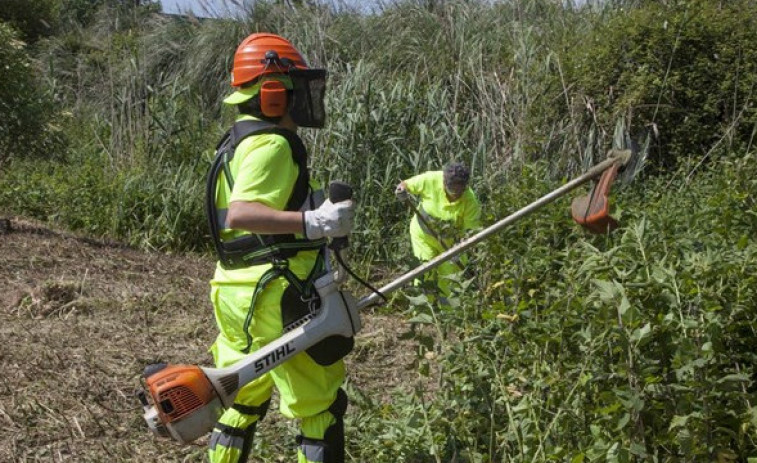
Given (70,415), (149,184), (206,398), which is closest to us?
(206,398)

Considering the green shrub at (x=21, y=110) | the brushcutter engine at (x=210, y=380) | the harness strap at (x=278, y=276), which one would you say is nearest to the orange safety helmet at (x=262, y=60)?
the harness strap at (x=278, y=276)

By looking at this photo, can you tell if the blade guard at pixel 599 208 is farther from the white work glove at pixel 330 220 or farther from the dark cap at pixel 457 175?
the dark cap at pixel 457 175

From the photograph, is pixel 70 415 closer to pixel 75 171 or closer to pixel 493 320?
pixel 493 320

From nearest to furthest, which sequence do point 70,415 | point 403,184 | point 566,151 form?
point 70,415 < point 403,184 < point 566,151

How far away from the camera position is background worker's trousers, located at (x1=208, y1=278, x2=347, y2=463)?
351cm

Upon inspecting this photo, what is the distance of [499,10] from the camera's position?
460 inches

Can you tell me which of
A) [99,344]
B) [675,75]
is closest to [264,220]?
[99,344]

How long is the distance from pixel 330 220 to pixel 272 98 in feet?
1.85

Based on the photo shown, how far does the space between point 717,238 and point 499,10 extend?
829cm

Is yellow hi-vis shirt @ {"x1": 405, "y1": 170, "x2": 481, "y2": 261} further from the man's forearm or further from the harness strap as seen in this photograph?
the man's forearm

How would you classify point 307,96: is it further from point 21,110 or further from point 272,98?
point 21,110

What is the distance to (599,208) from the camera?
3301 millimetres

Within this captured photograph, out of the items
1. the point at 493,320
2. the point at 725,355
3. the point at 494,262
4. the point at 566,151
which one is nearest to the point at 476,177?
the point at 566,151

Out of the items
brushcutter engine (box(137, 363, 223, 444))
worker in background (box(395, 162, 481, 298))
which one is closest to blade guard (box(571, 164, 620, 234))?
brushcutter engine (box(137, 363, 223, 444))
